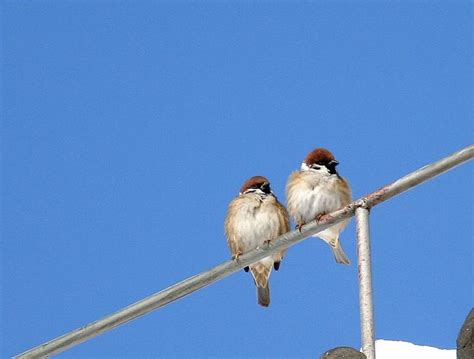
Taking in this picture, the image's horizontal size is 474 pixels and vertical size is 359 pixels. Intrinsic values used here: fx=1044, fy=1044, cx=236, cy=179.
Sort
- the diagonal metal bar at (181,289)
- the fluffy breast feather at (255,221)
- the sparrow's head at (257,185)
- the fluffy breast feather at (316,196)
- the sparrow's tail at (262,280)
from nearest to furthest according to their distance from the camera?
the diagonal metal bar at (181,289) < the fluffy breast feather at (316,196) < the fluffy breast feather at (255,221) < the sparrow's head at (257,185) < the sparrow's tail at (262,280)

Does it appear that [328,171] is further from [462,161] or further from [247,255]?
[462,161]

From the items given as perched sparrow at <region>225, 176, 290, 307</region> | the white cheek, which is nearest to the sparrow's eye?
perched sparrow at <region>225, 176, 290, 307</region>

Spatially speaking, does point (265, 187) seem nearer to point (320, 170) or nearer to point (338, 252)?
point (320, 170)

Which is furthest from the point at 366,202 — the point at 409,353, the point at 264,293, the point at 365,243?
the point at 264,293

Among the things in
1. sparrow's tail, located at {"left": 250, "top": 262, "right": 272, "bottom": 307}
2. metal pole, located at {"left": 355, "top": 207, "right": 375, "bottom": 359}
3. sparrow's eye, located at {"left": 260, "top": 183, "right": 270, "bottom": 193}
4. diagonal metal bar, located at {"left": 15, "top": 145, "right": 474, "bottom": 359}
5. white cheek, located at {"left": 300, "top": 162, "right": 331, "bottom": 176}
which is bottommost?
metal pole, located at {"left": 355, "top": 207, "right": 375, "bottom": 359}

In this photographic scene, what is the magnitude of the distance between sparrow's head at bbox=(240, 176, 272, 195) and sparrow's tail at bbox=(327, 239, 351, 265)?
24.8 inches

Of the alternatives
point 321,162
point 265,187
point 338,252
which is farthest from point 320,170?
point 338,252

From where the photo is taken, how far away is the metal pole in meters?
2.63

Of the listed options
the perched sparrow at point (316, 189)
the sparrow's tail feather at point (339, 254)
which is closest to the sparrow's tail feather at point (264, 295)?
the sparrow's tail feather at point (339, 254)

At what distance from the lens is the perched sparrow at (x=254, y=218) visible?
25.7 feet

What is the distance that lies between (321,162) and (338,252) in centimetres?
85

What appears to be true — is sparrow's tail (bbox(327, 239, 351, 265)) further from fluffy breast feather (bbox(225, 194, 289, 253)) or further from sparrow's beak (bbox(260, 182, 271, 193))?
sparrow's beak (bbox(260, 182, 271, 193))

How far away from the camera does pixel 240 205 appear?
802 centimetres

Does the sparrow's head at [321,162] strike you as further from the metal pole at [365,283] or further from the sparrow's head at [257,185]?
the metal pole at [365,283]
